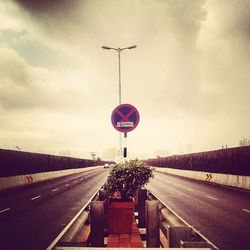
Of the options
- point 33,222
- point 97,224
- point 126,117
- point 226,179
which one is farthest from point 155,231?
point 226,179

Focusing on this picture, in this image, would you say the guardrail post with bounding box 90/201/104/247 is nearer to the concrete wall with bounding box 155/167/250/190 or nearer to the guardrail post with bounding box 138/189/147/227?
the guardrail post with bounding box 138/189/147/227

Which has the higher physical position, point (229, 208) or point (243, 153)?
point (243, 153)

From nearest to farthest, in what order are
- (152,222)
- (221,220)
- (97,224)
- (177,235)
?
(177,235) < (97,224) < (152,222) < (221,220)

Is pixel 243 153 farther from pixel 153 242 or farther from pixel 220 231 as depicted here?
pixel 153 242

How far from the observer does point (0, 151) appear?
91.5 ft

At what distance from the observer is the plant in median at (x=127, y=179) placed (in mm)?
8562

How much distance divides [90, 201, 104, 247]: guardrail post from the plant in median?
1767 millimetres

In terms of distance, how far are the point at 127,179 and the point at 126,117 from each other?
205 cm

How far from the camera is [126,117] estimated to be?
32.1 feet

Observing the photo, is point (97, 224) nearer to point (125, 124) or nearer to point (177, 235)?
point (177, 235)

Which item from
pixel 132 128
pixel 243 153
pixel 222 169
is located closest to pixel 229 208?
pixel 132 128

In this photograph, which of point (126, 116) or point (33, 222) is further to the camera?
point (33, 222)

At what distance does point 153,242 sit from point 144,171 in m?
2.42

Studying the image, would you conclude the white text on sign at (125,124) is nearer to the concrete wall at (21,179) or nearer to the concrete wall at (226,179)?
the concrete wall at (226,179)
